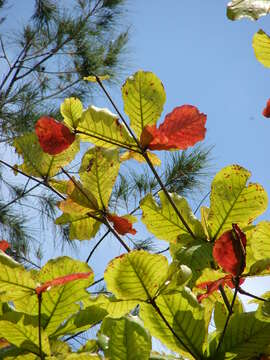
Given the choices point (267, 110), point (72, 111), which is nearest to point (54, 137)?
point (72, 111)

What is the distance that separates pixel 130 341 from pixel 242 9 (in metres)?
0.13

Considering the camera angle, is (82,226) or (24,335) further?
(82,226)

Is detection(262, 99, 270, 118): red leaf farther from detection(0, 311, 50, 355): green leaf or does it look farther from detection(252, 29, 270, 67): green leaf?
detection(0, 311, 50, 355): green leaf

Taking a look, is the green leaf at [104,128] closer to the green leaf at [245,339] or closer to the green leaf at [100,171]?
the green leaf at [100,171]

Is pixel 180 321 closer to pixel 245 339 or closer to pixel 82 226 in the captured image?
pixel 245 339

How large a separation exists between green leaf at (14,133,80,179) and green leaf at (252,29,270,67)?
129 mm

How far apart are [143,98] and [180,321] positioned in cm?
12

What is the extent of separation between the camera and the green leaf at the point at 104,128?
279 millimetres

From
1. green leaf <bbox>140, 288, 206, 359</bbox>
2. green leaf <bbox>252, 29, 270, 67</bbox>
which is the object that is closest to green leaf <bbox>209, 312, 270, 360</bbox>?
green leaf <bbox>140, 288, 206, 359</bbox>

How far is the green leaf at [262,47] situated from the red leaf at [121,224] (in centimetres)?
13

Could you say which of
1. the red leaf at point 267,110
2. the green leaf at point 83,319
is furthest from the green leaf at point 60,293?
the red leaf at point 267,110

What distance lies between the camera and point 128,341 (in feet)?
0.65

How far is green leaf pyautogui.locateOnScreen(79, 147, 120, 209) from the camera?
29 cm

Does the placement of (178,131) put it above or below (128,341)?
above
